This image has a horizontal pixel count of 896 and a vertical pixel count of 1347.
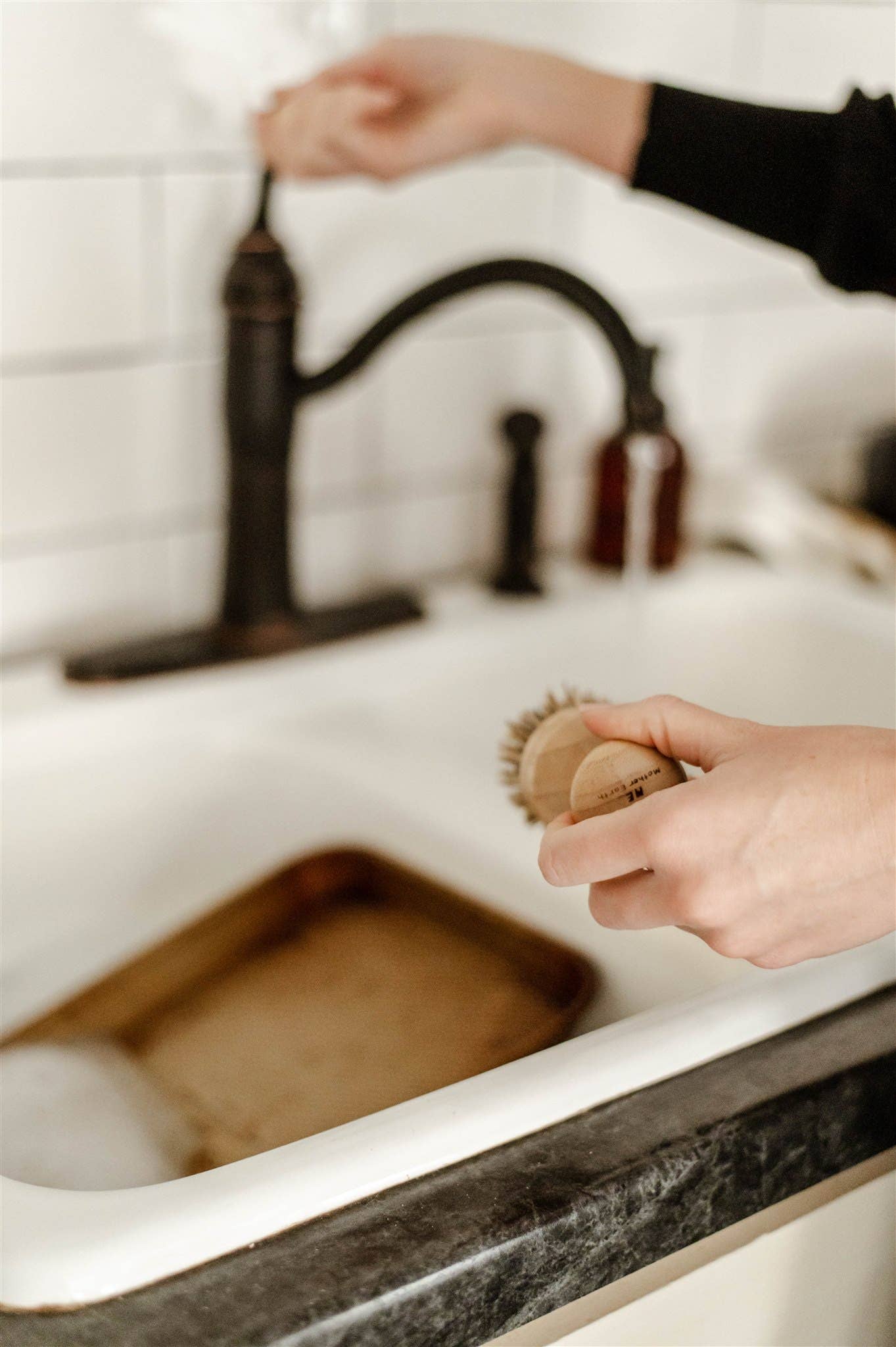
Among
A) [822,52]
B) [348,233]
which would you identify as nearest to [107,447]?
[348,233]

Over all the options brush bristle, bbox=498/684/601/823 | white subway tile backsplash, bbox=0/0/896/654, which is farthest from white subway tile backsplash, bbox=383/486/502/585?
brush bristle, bbox=498/684/601/823

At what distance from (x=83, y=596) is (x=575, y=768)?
416 mm

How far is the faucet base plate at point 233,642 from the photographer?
70 centimetres

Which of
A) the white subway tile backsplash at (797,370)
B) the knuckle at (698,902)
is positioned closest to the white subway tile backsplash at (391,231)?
the white subway tile backsplash at (797,370)

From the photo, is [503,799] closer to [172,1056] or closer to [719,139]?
[172,1056]

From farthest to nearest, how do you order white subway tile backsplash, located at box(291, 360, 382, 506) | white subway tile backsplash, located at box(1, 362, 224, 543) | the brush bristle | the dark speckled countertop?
white subway tile backsplash, located at box(291, 360, 382, 506), white subway tile backsplash, located at box(1, 362, 224, 543), the brush bristle, the dark speckled countertop

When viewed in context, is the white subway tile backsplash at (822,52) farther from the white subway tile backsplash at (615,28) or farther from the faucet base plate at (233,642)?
the faucet base plate at (233,642)

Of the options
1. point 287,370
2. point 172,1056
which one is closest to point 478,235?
point 287,370

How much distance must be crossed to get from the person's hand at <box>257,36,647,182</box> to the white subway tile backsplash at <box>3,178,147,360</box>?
0.31ft

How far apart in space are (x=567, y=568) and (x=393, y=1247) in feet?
2.00

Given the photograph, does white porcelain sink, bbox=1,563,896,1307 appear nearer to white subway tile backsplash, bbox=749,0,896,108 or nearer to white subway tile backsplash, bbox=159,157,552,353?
white subway tile backsplash, bbox=159,157,552,353

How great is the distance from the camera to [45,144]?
648mm

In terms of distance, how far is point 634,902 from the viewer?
388 millimetres

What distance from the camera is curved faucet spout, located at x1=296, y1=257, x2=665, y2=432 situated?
620 mm
